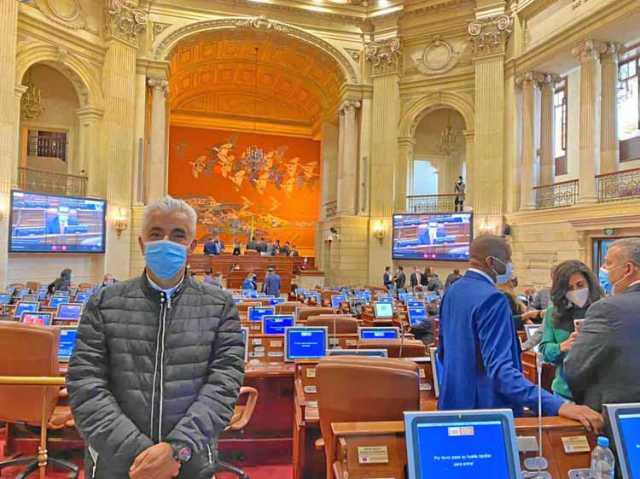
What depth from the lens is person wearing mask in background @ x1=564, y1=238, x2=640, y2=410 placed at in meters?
2.09

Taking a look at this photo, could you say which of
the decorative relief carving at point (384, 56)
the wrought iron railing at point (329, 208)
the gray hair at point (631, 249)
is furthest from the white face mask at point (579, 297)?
the wrought iron railing at point (329, 208)

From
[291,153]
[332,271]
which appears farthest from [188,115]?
[332,271]

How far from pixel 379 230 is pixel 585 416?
17.2 metres

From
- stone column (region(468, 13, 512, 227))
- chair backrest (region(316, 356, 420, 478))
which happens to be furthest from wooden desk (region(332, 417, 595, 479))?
stone column (region(468, 13, 512, 227))

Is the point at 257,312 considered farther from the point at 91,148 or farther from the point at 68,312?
the point at 91,148

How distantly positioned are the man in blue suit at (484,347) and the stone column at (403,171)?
1713 cm

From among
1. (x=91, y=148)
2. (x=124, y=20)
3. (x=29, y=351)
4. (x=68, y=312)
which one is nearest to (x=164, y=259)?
(x=29, y=351)

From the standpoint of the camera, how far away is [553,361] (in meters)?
3.29

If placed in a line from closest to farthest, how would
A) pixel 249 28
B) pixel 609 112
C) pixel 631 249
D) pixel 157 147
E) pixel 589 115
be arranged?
pixel 631 249 < pixel 589 115 < pixel 609 112 < pixel 157 147 < pixel 249 28

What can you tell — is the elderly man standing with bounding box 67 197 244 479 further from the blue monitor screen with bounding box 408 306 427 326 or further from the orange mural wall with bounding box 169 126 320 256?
the orange mural wall with bounding box 169 126 320 256

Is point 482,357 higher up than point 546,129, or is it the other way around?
point 546,129

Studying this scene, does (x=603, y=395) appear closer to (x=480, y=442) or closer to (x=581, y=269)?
(x=480, y=442)

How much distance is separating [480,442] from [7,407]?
2.87m

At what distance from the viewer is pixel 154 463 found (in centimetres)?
179
